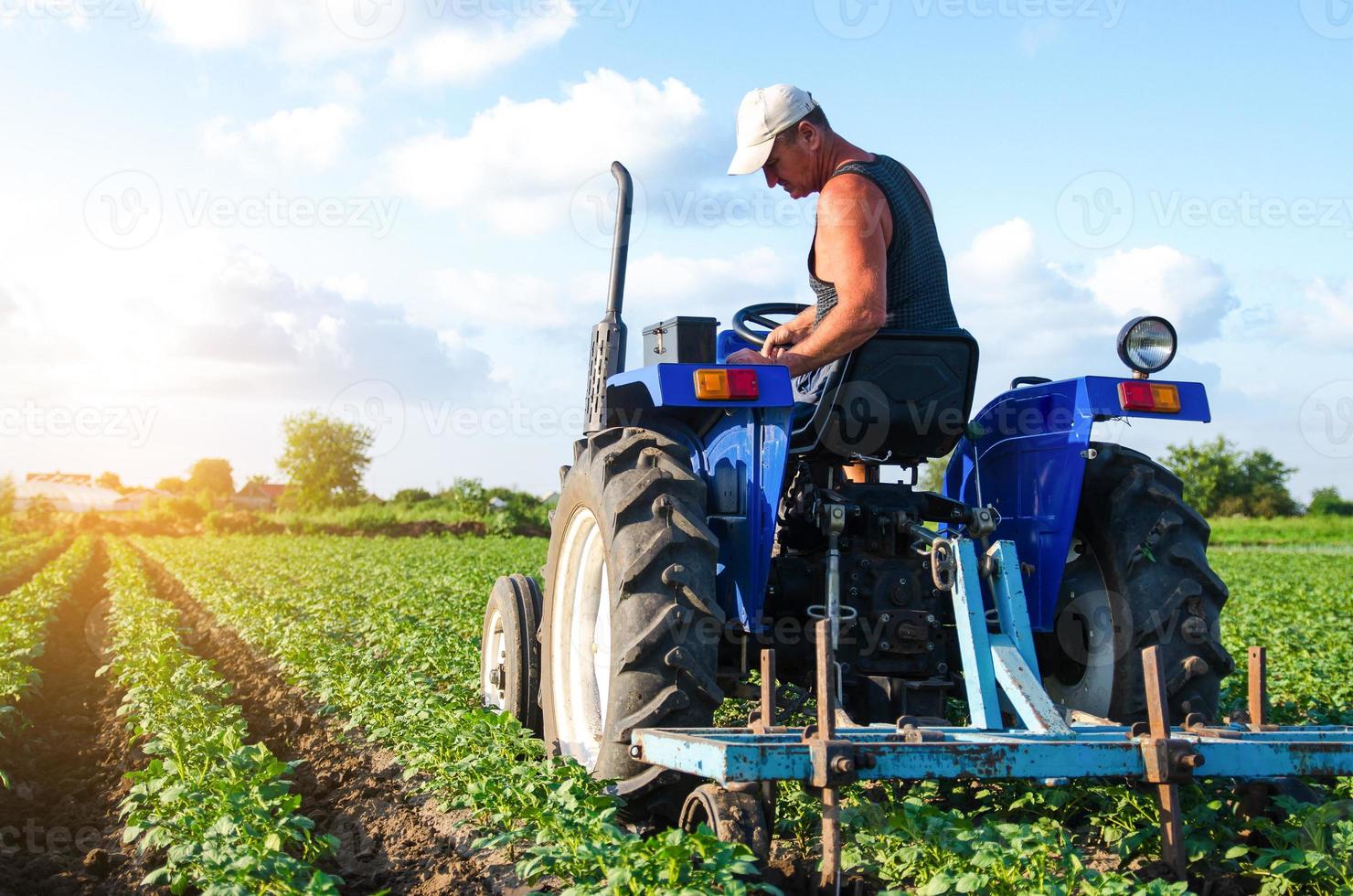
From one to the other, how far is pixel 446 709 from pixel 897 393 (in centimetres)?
285

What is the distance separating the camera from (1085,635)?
450 cm

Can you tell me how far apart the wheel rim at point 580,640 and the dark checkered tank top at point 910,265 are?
1390 mm

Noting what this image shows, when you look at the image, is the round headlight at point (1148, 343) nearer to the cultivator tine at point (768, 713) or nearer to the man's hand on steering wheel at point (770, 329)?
the man's hand on steering wheel at point (770, 329)

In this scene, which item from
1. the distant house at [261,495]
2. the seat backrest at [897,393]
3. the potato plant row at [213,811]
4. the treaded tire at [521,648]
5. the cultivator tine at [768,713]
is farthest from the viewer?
the distant house at [261,495]

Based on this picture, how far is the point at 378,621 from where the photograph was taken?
10297mm

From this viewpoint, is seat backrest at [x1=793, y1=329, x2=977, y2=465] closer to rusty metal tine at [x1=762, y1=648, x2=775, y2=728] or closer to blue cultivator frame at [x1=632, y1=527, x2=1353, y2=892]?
blue cultivator frame at [x1=632, y1=527, x2=1353, y2=892]

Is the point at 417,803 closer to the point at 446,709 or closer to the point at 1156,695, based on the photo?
the point at 446,709

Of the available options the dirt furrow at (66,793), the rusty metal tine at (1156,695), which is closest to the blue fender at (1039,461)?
the rusty metal tine at (1156,695)

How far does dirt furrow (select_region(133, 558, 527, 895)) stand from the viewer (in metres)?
4.08

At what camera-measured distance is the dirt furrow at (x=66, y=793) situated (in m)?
4.41

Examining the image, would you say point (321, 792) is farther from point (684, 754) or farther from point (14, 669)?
point (14, 669)

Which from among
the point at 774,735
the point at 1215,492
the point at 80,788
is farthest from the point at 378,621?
the point at 1215,492

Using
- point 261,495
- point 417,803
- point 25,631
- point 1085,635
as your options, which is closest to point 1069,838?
point 1085,635

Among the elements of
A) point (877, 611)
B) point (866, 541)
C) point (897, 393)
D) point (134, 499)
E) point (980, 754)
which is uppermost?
point (134, 499)
